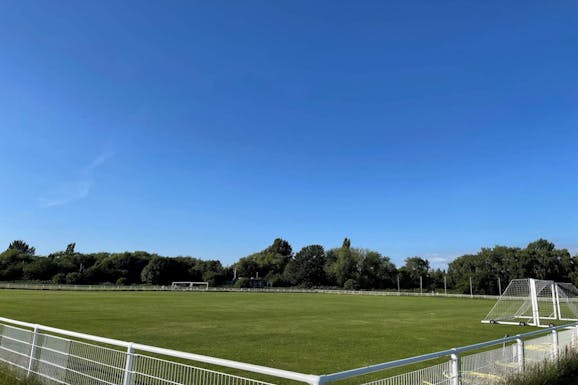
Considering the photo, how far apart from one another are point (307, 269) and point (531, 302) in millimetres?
105578

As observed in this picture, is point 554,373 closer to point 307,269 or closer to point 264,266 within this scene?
point 307,269

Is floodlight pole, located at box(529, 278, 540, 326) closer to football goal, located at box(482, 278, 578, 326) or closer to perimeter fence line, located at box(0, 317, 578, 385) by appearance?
football goal, located at box(482, 278, 578, 326)

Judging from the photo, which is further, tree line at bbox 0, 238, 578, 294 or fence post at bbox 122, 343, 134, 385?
tree line at bbox 0, 238, 578, 294

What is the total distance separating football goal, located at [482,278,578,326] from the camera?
83.3 feet

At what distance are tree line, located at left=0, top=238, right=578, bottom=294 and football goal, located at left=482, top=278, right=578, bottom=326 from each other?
243 feet

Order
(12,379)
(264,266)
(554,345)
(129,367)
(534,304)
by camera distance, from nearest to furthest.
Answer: (129,367), (12,379), (554,345), (534,304), (264,266)

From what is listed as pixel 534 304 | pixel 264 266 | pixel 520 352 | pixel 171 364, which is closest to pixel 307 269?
pixel 264 266

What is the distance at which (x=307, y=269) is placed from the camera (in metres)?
130

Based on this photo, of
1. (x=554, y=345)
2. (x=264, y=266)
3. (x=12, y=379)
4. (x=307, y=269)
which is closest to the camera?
(x=12, y=379)

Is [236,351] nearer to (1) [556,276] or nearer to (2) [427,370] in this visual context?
(2) [427,370]

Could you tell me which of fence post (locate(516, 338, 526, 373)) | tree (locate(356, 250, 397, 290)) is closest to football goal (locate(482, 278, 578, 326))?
fence post (locate(516, 338, 526, 373))

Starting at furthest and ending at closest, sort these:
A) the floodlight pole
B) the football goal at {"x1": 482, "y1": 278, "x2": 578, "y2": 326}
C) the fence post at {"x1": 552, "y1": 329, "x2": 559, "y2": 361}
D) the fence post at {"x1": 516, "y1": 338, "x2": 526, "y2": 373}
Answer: the football goal at {"x1": 482, "y1": 278, "x2": 578, "y2": 326}
the floodlight pole
the fence post at {"x1": 552, "y1": 329, "x2": 559, "y2": 361}
the fence post at {"x1": 516, "y1": 338, "x2": 526, "y2": 373}

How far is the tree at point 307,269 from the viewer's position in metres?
129

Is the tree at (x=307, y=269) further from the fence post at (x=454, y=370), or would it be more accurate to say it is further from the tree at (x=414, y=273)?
the fence post at (x=454, y=370)
